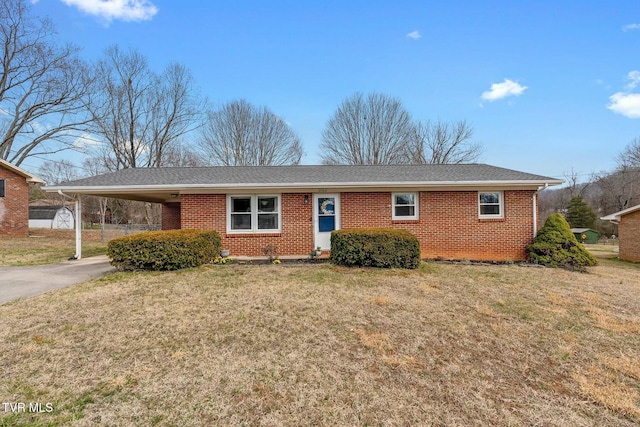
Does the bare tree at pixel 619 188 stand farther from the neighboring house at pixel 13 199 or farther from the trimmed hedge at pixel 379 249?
the neighboring house at pixel 13 199

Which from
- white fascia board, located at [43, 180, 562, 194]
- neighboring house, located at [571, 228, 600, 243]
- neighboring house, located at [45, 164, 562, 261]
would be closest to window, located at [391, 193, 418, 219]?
neighboring house, located at [45, 164, 562, 261]

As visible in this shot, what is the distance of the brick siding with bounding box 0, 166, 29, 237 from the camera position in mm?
17391

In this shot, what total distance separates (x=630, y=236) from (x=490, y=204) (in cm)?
1107

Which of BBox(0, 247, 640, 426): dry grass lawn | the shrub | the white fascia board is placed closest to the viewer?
BBox(0, 247, 640, 426): dry grass lawn

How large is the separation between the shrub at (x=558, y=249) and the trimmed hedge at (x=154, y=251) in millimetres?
10299

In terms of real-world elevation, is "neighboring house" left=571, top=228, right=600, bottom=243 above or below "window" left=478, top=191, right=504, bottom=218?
below

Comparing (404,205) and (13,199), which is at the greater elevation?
(13,199)

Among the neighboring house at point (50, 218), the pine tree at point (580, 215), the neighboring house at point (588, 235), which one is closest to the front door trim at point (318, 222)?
the neighboring house at point (588, 235)

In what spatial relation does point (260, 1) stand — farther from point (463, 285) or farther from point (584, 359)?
A: point (584, 359)

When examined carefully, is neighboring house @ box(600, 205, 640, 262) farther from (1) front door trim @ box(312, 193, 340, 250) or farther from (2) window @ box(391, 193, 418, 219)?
(1) front door trim @ box(312, 193, 340, 250)

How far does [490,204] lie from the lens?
10.2m

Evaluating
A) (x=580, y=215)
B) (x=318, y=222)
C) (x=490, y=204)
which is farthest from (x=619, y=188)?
(x=318, y=222)

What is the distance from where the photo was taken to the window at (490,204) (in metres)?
10.2

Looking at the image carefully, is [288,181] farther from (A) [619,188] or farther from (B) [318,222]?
(A) [619,188]
